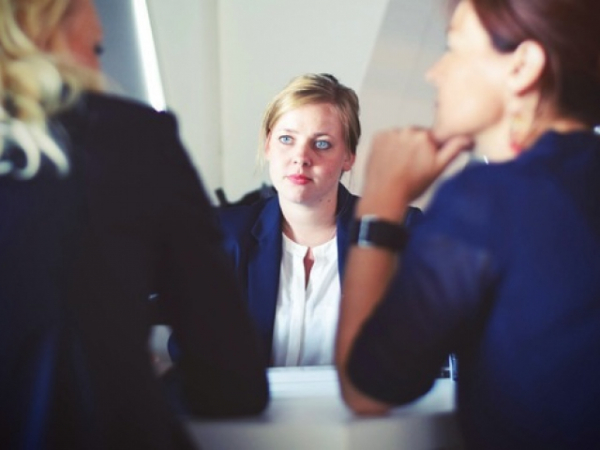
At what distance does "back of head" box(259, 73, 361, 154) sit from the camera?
81 centimetres

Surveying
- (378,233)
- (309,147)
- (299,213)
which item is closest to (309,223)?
(299,213)

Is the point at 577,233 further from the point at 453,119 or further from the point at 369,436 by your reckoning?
the point at 369,436

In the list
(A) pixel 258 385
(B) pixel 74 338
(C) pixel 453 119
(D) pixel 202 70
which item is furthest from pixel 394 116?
(B) pixel 74 338

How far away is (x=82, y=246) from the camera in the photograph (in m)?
0.50

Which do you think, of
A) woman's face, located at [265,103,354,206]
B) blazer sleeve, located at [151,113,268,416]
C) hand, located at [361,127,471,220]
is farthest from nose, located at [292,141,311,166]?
blazer sleeve, located at [151,113,268,416]

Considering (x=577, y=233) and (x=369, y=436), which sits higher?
(x=577, y=233)

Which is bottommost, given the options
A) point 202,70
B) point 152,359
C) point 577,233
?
point 152,359

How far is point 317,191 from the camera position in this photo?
85 cm

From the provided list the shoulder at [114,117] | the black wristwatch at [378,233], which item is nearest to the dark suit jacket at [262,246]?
the black wristwatch at [378,233]

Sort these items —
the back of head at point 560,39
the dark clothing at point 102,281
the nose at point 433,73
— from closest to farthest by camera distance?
1. the dark clothing at point 102,281
2. the back of head at point 560,39
3. the nose at point 433,73

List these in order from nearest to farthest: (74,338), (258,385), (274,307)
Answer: (74,338)
(258,385)
(274,307)

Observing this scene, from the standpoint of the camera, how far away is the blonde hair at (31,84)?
20.1 inches

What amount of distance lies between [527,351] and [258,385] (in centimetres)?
29

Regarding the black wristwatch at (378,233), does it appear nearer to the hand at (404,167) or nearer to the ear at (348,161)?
the hand at (404,167)
